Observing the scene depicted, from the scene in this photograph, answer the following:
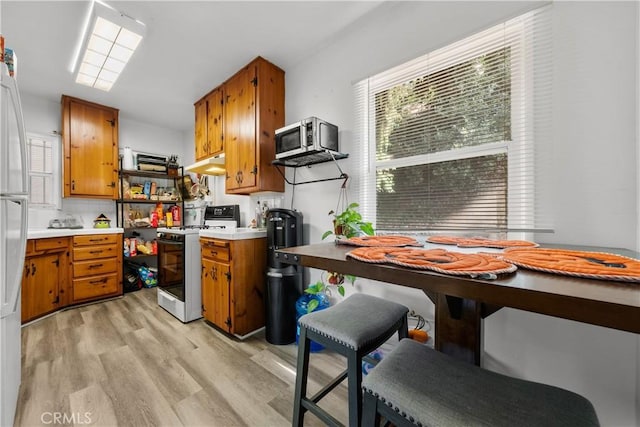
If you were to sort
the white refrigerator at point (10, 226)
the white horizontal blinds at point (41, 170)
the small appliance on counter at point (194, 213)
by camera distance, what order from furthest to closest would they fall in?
the small appliance on counter at point (194, 213) → the white horizontal blinds at point (41, 170) → the white refrigerator at point (10, 226)

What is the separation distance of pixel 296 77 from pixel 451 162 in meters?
1.77

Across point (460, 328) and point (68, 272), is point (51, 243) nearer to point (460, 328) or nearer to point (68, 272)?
point (68, 272)

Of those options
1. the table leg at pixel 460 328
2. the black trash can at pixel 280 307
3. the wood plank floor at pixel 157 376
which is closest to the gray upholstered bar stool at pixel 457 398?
the table leg at pixel 460 328

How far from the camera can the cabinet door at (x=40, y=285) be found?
8.00ft

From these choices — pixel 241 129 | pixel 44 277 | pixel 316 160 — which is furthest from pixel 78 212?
pixel 316 160

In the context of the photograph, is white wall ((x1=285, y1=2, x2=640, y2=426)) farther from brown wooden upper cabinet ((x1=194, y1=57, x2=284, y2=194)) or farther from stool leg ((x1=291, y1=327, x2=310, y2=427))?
brown wooden upper cabinet ((x1=194, y1=57, x2=284, y2=194))

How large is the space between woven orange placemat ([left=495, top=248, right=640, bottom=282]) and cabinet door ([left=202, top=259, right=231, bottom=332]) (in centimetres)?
209

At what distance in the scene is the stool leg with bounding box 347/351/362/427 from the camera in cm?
94

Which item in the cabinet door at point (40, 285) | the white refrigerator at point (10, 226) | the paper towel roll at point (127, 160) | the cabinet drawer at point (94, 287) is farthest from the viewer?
the paper towel roll at point (127, 160)

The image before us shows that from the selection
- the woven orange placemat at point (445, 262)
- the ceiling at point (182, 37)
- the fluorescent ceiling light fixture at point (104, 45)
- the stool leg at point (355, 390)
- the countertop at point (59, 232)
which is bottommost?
the stool leg at point (355, 390)

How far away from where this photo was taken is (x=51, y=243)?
8.69ft

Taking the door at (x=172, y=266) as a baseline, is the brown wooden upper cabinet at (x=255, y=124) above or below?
above

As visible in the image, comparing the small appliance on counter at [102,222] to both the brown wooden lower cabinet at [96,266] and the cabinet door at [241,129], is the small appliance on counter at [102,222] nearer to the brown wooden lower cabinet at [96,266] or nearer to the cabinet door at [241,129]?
the brown wooden lower cabinet at [96,266]

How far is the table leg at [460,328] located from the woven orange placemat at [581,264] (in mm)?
259
